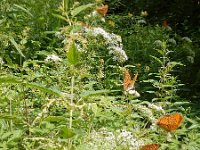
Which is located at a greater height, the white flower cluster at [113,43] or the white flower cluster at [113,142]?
the white flower cluster at [113,43]

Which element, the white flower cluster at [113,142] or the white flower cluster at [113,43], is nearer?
the white flower cluster at [113,142]

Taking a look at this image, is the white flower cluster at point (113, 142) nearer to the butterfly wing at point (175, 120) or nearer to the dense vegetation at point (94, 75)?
the dense vegetation at point (94, 75)

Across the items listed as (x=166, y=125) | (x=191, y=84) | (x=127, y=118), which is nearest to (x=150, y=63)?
(x=191, y=84)

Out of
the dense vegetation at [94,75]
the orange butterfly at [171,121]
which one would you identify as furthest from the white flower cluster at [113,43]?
the orange butterfly at [171,121]

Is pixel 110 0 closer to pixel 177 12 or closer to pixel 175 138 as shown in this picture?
pixel 177 12

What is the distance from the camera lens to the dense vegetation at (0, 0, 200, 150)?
1.48m

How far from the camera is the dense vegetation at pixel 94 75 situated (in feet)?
4.87

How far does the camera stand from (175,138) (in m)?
3.01

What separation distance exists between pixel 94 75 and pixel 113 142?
1814mm

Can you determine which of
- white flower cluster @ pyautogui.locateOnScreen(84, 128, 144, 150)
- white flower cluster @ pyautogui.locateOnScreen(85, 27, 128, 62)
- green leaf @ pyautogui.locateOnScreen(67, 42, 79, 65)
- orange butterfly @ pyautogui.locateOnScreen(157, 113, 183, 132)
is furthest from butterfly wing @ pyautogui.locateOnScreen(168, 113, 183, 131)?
white flower cluster @ pyautogui.locateOnScreen(85, 27, 128, 62)

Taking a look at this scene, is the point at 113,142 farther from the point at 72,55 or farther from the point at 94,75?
the point at 94,75

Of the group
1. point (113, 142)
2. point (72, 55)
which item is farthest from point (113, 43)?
point (72, 55)

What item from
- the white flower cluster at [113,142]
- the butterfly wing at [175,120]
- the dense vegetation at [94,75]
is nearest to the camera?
the dense vegetation at [94,75]

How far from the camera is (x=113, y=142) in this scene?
187 centimetres
